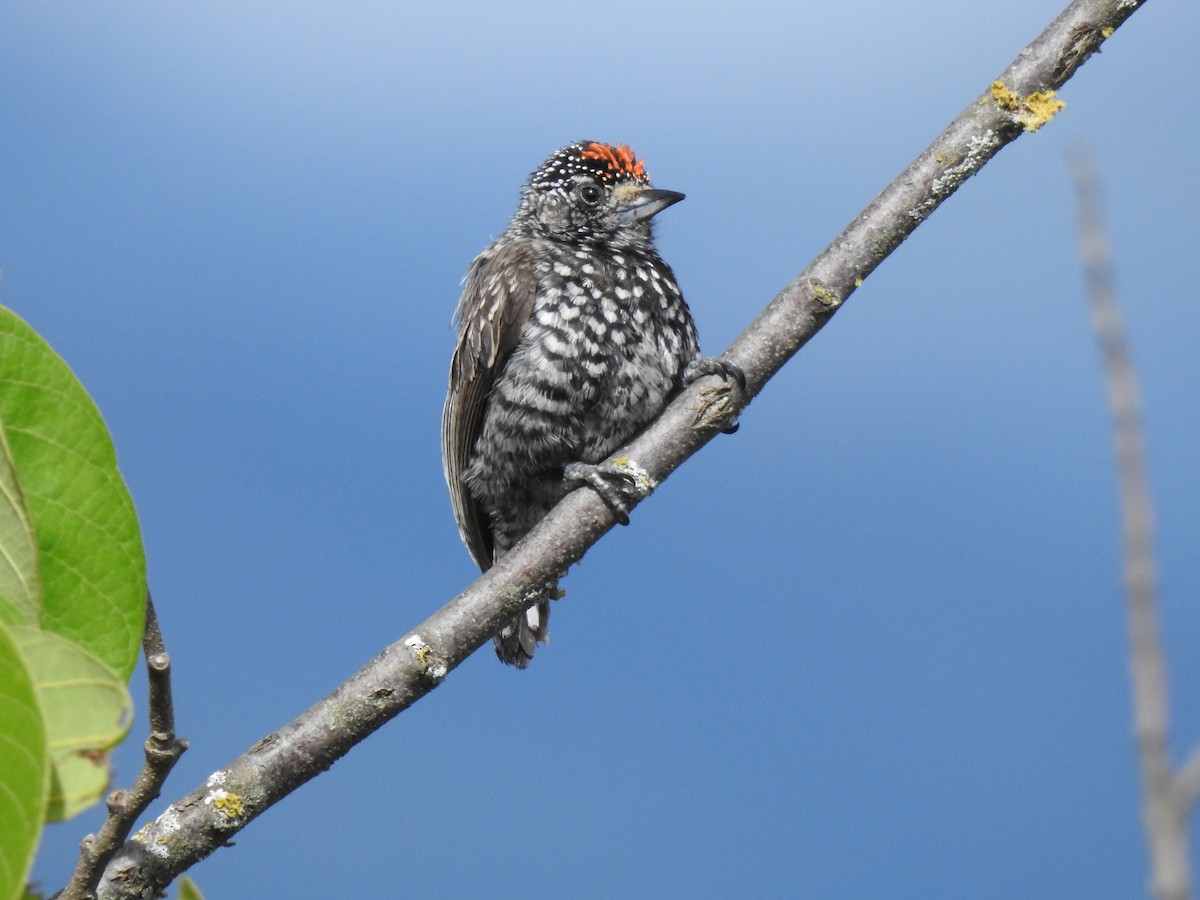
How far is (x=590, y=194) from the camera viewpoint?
3.96 m

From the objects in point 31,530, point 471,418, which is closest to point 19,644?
point 31,530

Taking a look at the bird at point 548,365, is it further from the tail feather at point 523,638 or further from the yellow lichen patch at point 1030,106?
the yellow lichen patch at point 1030,106

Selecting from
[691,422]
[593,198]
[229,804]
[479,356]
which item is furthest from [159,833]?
[593,198]

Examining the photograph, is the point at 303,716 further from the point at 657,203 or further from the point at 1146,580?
the point at 657,203

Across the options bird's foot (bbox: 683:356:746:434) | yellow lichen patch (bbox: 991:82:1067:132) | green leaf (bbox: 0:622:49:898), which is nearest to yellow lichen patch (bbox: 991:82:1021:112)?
yellow lichen patch (bbox: 991:82:1067:132)

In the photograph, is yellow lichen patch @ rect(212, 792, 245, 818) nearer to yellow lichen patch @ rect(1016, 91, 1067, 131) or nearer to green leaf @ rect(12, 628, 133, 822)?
green leaf @ rect(12, 628, 133, 822)

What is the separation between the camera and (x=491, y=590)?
208cm

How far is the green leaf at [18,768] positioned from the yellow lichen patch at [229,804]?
977 mm

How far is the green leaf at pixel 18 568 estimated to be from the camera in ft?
3.11

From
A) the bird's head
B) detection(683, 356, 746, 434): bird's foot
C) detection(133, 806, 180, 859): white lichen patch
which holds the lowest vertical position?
detection(133, 806, 180, 859): white lichen patch

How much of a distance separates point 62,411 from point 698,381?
1.51 m

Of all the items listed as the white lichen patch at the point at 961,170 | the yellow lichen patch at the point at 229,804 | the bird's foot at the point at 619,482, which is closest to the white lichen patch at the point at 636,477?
the bird's foot at the point at 619,482

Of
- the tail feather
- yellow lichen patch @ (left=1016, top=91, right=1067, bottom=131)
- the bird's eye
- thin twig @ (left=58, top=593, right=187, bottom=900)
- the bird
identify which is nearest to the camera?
thin twig @ (left=58, top=593, right=187, bottom=900)

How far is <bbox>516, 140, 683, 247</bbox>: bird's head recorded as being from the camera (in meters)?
3.84
